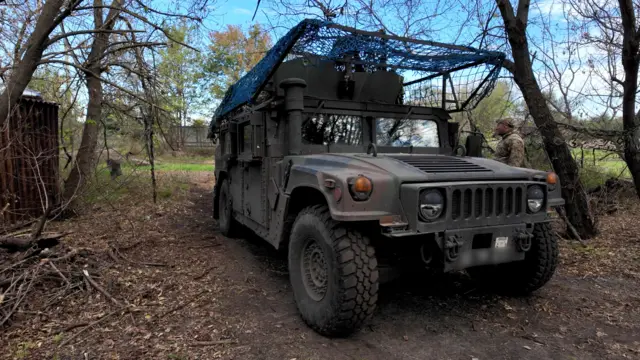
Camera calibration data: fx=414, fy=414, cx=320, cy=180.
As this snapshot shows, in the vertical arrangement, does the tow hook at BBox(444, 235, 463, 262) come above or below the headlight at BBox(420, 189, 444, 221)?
below

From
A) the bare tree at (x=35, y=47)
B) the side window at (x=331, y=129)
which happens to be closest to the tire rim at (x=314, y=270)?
the side window at (x=331, y=129)

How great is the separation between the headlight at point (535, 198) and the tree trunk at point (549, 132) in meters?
3.04

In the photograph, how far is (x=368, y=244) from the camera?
3.10m

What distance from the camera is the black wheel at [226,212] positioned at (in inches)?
259

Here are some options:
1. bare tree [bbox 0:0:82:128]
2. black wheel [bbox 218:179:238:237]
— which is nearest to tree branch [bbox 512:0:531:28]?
black wheel [bbox 218:179:238:237]

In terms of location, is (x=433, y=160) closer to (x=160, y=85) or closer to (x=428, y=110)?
(x=428, y=110)

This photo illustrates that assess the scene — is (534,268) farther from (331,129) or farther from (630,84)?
(630,84)

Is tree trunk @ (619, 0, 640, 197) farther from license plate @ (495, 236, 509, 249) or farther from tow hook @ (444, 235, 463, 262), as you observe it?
tow hook @ (444, 235, 463, 262)

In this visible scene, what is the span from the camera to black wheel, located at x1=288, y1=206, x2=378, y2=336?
116 inches

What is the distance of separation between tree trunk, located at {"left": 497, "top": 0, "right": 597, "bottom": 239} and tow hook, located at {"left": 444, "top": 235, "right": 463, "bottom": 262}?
154 inches

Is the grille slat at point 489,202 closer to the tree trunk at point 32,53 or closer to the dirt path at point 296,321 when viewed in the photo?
the dirt path at point 296,321

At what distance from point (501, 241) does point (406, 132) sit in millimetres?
1854

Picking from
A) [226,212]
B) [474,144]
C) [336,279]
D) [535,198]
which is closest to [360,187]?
[336,279]

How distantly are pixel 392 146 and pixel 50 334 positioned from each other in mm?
3576
